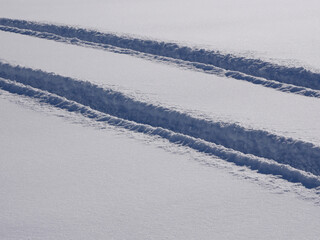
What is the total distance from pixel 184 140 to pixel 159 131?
0.55 ft

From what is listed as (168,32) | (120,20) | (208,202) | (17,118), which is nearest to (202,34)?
(168,32)

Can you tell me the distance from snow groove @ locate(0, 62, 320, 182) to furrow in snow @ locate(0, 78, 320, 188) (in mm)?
15

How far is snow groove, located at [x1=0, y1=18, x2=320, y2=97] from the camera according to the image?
Answer: 3480mm

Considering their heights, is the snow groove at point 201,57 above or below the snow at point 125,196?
above

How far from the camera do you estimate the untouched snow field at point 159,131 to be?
2061 millimetres

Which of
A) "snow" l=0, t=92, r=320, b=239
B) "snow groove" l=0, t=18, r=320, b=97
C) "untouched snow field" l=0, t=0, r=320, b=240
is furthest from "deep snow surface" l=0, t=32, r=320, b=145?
"snow" l=0, t=92, r=320, b=239

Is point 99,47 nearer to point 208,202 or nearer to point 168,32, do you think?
point 168,32

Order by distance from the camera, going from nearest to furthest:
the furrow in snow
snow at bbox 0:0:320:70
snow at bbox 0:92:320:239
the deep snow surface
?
snow at bbox 0:92:320:239
the furrow in snow
the deep snow surface
snow at bbox 0:0:320:70

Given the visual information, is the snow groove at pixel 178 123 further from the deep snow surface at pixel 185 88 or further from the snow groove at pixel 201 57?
the snow groove at pixel 201 57

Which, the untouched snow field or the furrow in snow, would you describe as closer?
the untouched snow field

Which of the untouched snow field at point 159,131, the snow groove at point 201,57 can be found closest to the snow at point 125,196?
the untouched snow field at point 159,131

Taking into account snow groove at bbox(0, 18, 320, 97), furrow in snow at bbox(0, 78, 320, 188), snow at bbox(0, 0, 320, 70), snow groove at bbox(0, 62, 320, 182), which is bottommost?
furrow in snow at bbox(0, 78, 320, 188)

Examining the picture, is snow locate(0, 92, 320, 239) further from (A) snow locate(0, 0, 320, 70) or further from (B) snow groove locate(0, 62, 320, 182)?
(A) snow locate(0, 0, 320, 70)

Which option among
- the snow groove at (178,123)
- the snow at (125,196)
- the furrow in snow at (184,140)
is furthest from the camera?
the snow groove at (178,123)
